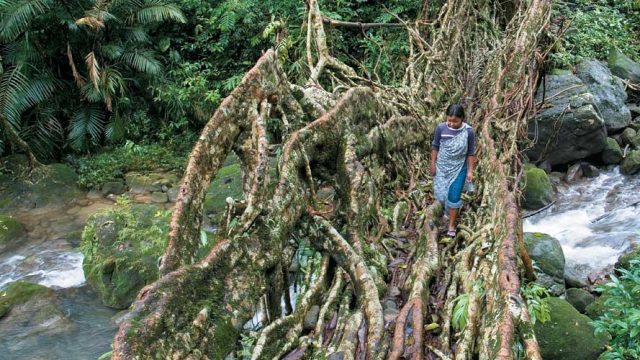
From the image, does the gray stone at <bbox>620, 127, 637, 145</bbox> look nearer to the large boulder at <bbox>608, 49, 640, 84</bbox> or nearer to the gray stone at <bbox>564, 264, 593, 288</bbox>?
the large boulder at <bbox>608, 49, 640, 84</bbox>

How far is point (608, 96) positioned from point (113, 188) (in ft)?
31.5

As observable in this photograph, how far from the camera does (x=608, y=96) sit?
31.8 ft

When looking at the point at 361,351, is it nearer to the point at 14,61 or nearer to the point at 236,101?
the point at 236,101

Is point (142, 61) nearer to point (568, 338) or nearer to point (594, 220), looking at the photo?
point (594, 220)

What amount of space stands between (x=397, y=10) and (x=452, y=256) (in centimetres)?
727

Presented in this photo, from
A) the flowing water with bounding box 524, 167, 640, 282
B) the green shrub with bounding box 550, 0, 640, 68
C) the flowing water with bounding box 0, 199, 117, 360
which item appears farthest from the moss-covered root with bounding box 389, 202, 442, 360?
the green shrub with bounding box 550, 0, 640, 68

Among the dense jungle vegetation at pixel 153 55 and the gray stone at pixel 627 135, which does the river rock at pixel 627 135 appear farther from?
the dense jungle vegetation at pixel 153 55

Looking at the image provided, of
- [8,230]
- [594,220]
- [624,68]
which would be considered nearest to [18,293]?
[8,230]

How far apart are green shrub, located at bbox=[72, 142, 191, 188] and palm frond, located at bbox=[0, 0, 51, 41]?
2856 millimetres

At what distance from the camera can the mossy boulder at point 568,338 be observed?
175 inches

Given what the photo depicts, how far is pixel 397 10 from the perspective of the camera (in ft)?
35.6

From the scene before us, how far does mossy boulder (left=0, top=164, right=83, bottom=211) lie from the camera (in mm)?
10117

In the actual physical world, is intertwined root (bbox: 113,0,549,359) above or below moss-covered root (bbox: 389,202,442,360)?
above

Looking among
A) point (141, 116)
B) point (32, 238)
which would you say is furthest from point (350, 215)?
point (141, 116)
